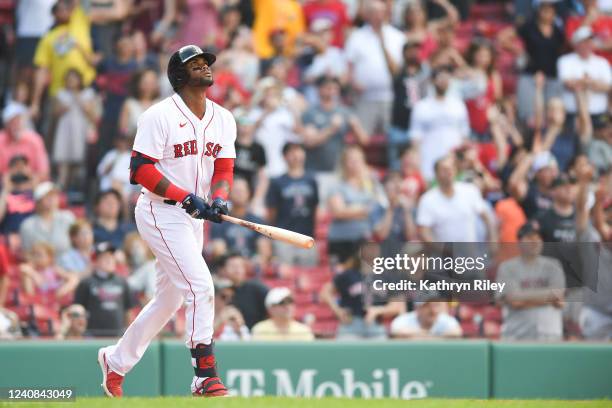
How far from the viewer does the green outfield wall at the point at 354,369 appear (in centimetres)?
881

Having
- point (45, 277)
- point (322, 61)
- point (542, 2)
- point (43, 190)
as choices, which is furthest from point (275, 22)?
point (45, 277)

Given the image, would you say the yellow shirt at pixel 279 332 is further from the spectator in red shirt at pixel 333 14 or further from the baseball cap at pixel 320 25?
the spectator in red shirt at pixel 333 14

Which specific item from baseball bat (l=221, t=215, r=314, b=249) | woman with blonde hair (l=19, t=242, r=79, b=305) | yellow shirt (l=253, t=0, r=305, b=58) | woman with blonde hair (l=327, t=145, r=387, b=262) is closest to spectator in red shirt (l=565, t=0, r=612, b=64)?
yellow shirt (l=253, t=0, r=305, b=58)

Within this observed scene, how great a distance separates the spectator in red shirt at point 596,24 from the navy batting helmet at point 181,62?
7.14 metres

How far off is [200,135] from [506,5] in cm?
845

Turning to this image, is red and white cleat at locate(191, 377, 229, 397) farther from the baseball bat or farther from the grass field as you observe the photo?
the baseball bat

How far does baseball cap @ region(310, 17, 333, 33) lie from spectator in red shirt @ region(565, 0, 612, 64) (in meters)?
2.48

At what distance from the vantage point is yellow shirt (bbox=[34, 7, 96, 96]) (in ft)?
42.2

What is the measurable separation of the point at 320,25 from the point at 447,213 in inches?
122

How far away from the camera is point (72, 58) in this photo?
12883 millimetres

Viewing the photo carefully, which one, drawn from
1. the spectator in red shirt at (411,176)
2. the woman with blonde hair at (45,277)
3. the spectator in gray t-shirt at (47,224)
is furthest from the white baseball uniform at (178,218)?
the spectator in red shirt at (411,176)

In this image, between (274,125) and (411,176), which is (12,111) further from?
(411,176)

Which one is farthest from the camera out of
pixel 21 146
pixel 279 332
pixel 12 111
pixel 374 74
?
pixel 374 74

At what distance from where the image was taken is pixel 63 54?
12.9 metres
